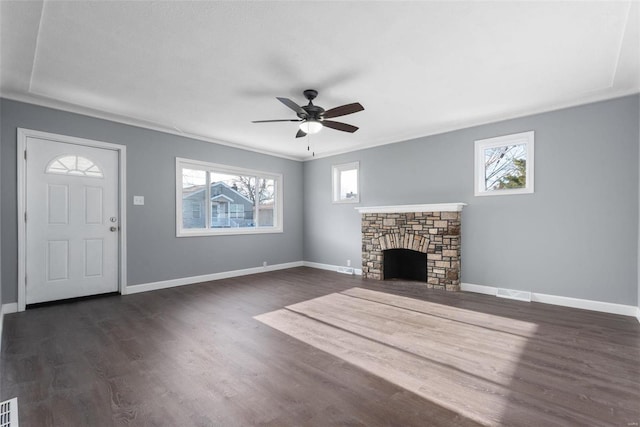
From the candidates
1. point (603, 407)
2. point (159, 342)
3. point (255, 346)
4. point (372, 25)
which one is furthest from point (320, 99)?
point (603, 407)

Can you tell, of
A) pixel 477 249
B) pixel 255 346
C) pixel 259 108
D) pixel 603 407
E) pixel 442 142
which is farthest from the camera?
pixel 442 142

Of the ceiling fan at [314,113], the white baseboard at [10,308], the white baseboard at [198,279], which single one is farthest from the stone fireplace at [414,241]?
the white baseboard at [10,308]

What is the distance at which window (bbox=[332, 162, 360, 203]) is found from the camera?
621 centimetres

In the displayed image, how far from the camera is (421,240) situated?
198 inches

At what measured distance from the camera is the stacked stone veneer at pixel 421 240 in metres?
4.71

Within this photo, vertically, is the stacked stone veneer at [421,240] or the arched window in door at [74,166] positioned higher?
the arched window in door at [74,166]

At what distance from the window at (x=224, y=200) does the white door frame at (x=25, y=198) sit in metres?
0.80

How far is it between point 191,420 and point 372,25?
288 cm

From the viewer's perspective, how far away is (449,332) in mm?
2982

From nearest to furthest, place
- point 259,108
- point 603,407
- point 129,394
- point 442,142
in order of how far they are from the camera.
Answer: point 603,407 < point 129,394 < point 259,108 < point 442,142

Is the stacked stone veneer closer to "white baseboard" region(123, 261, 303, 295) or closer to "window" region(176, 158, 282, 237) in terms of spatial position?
"white baseboard" region(123, 261, 303, 295)

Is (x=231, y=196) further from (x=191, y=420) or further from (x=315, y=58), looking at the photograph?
(x=191, y=420)

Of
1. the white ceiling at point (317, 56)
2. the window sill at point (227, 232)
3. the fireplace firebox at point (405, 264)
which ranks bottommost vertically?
the fireplace firebox at point (405, 264)

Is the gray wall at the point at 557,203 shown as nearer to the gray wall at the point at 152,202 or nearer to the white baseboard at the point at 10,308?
the gray wall at the point at 152,202
